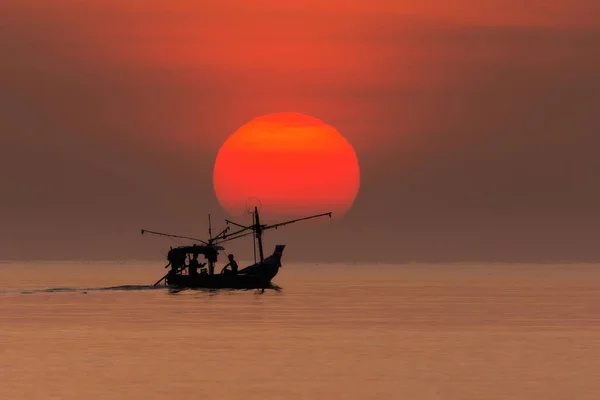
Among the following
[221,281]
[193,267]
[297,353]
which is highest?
[193,267]

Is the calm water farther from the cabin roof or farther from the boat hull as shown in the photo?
the boat hull

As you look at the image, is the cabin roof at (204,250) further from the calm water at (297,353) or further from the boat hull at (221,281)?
the calm water at (297,353)

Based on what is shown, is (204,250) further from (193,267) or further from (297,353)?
(297,353)

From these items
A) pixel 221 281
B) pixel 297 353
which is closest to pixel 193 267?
pixel 221 281

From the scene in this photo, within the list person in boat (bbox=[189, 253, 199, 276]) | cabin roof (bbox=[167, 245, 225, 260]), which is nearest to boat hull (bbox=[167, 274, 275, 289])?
person in boat (bbox=[189, 253, 199, 276])

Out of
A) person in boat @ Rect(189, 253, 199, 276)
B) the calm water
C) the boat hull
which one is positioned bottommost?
the calm water

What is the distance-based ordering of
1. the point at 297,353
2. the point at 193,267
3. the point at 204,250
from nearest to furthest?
the point at 297,353
the point at 204,250
the point at 193,267

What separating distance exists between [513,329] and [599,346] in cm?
1647

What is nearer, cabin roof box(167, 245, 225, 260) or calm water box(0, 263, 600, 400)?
calm water box(0, 263, 600, 400)

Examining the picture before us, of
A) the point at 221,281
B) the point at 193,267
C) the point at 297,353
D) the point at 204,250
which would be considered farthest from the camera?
the point at 193,267

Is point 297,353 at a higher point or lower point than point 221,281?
lower

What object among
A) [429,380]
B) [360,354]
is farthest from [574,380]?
[360,354]

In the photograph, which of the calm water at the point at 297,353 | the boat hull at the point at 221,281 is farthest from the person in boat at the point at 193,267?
the calm water at the point at 297,353

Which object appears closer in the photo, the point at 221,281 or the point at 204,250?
the point at 204,250
